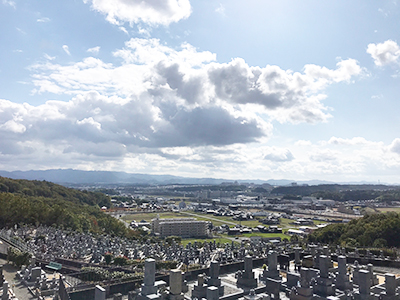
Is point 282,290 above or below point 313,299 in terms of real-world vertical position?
below

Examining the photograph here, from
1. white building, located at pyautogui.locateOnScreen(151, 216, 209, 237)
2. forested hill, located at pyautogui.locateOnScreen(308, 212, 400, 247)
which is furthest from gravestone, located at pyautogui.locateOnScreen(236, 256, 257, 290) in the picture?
white building, located at pyautogui.locateOnScreen(151, 216, 209, 237)

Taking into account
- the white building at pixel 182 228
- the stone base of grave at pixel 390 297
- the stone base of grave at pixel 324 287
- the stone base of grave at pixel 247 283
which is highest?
the stone base of grave at pixel 390 297

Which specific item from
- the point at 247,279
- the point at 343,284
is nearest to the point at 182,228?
the point at 247,279

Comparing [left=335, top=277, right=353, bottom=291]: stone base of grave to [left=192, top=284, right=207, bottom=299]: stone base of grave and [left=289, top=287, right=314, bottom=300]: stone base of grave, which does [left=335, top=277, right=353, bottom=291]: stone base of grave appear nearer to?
[left=289, top=287, right=314, bottom=300]: stone base of grave

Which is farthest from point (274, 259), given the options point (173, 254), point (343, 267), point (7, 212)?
point (7, 212)

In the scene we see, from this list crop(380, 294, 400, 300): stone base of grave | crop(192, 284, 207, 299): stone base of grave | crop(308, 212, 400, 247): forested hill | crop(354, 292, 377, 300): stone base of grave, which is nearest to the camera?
crop(380, 294, 400, 300): stone base of grave

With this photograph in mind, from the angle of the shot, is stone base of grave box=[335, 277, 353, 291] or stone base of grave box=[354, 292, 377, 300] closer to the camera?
stone base of grave box=[354, 292, 377, 300]

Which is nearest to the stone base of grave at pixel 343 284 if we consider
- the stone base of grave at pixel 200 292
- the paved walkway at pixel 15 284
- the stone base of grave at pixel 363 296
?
the stone base of grave at pixel 363 296

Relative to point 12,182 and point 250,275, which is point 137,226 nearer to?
point 12,182

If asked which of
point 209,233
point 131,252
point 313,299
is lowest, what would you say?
point 209,233

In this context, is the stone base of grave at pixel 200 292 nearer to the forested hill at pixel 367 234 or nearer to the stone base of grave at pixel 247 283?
the stone base of grave at pixel 247 283

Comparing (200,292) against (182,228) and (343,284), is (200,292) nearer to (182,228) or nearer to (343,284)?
(343,284)
